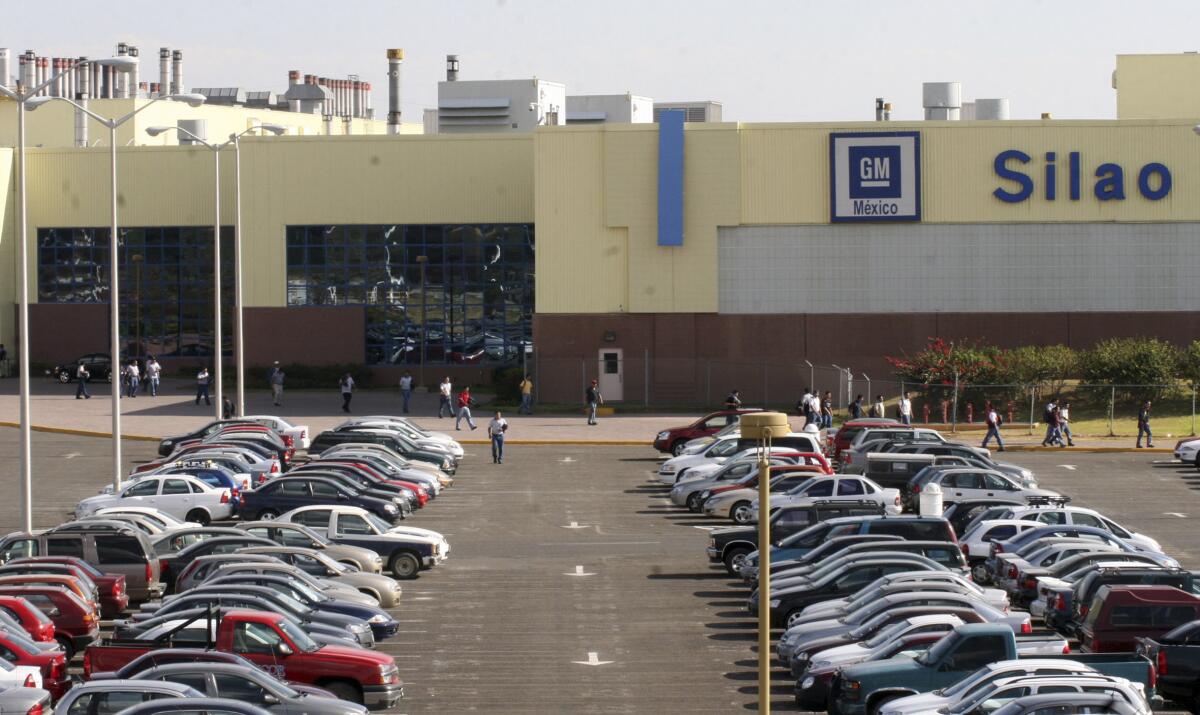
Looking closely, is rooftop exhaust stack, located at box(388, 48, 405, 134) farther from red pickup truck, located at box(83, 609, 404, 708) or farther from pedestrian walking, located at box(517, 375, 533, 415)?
red pickup truck, located at box(83, 609, 404, 708)

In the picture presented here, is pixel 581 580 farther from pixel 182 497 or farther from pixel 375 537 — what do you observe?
pixel 182 497

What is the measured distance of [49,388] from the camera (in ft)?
227

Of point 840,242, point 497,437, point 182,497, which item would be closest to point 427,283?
point 840,242

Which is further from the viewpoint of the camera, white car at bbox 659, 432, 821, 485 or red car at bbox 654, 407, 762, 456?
red car at bbox 654, 407, 762, 456

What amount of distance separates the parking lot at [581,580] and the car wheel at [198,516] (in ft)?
11.3

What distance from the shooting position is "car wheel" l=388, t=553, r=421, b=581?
30.6 metres

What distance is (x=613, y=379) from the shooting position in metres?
62.9

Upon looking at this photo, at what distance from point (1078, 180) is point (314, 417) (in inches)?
1071

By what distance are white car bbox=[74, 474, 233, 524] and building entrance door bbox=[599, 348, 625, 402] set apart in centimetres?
2733

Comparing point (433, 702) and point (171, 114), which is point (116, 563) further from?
point (171, 114)

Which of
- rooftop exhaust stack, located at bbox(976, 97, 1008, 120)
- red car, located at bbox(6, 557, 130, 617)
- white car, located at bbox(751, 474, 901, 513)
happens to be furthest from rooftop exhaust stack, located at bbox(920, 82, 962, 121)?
red car, located at bbox(6, 557, 130, 617)

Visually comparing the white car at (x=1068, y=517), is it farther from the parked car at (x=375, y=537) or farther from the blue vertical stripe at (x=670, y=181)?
the blue vertical stripe at (x=670, y=181)

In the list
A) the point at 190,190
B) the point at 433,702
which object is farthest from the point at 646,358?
the point at 433,702

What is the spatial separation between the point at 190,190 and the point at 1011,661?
193 ft
